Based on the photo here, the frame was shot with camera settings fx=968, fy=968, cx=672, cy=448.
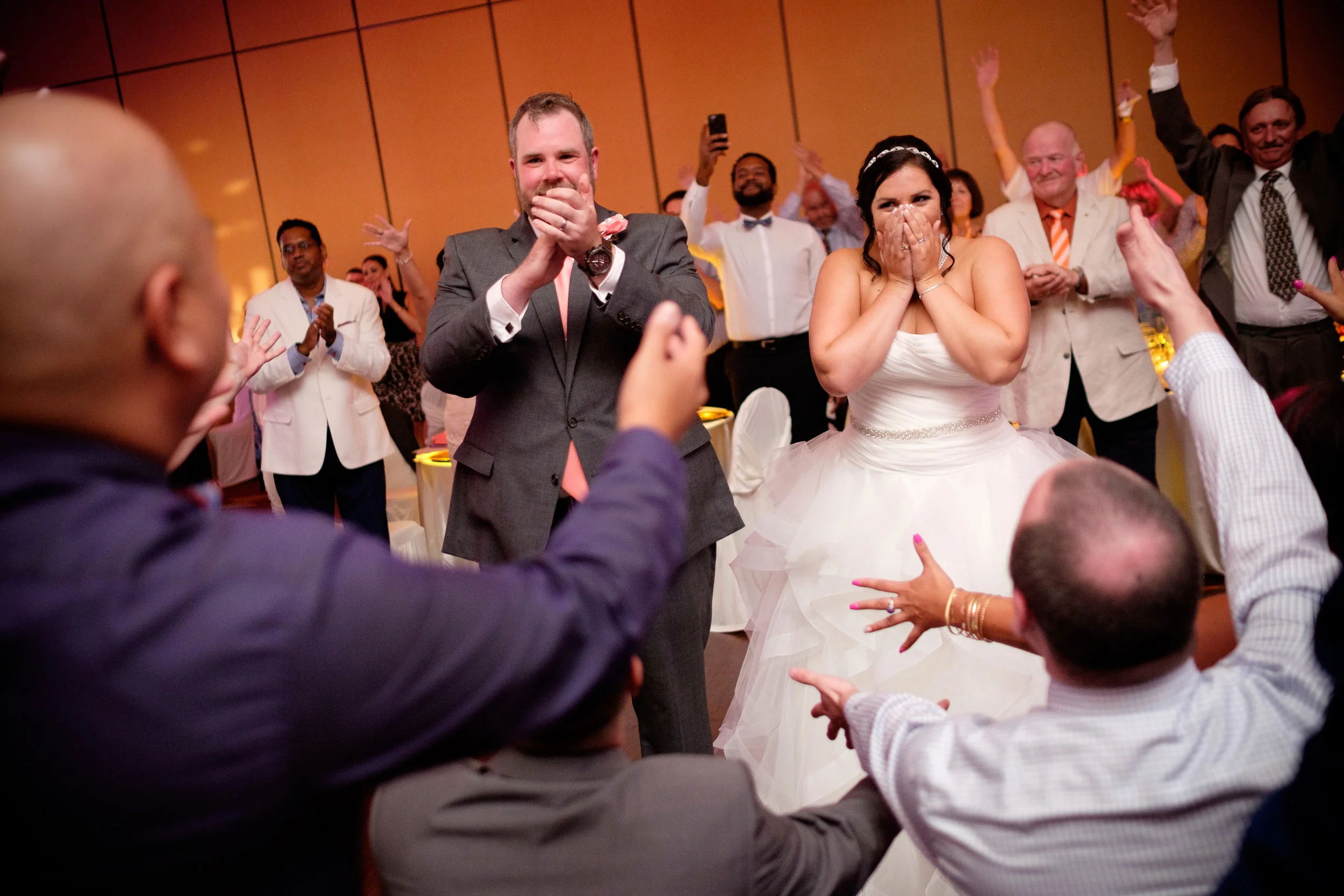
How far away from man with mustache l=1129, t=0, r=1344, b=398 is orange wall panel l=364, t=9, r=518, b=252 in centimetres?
512

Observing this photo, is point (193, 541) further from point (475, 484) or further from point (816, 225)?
point (816, 225)

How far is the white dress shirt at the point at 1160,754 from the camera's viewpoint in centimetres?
85

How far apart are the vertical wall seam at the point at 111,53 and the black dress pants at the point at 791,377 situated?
5955mm

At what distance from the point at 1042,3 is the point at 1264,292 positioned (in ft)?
13.0

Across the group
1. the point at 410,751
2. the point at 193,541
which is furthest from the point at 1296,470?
the point at 193,541

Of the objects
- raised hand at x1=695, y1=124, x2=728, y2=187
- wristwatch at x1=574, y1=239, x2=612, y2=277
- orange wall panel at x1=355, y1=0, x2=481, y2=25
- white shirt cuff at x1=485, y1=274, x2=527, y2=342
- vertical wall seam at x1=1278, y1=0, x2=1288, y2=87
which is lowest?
white shirt cuff at x1=485, y1=274, x2=527, y2=342

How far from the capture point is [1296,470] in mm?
970

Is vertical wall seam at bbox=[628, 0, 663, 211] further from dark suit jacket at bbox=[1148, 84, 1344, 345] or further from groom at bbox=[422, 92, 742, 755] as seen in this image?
groom at bbox=[422, 92, 742, 755]

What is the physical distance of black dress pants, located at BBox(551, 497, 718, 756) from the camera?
5.90 feet

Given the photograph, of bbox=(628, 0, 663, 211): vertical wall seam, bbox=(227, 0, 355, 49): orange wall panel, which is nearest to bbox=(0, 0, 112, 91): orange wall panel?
bbox=(227, 0, 355, 49): orange wall panel

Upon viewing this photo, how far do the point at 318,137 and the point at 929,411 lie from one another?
7.00 metres

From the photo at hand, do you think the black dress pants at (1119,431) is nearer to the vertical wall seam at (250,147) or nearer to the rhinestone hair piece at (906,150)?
the rhinestone hair piece at (906,150)

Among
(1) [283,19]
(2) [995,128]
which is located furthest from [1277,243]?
(1) [283,19]

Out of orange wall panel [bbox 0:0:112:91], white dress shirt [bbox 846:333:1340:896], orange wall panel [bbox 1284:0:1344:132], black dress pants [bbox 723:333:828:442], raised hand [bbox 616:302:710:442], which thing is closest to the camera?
raised hand [bbox 616:302:710:442]
